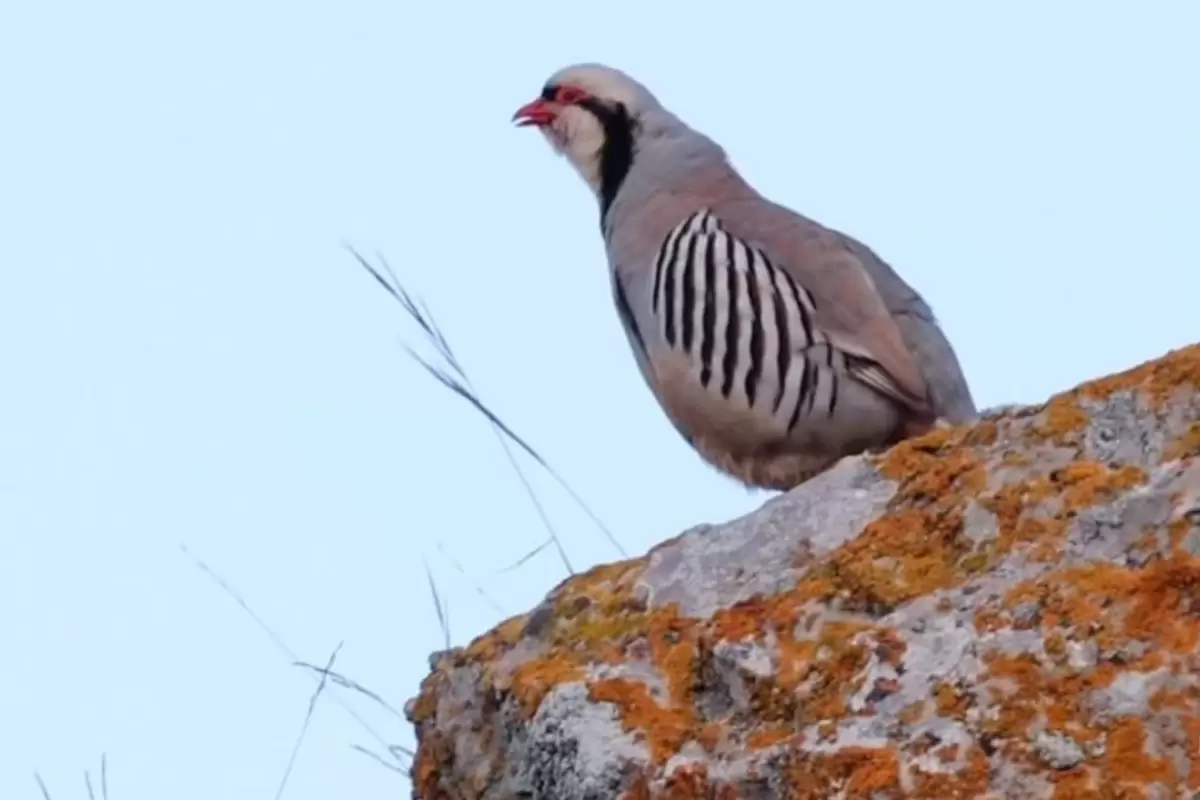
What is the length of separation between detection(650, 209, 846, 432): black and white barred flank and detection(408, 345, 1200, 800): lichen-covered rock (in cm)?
179

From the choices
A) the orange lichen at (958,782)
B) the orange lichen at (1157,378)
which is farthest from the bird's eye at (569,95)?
the orange lichen at (958,782)

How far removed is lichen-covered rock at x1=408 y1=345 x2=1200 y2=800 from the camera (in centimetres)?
179

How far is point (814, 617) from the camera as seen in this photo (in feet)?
6.81

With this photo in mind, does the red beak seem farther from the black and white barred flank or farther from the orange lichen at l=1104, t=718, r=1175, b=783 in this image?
the orange lichen at l=1104, t=718, r=1175, b=783

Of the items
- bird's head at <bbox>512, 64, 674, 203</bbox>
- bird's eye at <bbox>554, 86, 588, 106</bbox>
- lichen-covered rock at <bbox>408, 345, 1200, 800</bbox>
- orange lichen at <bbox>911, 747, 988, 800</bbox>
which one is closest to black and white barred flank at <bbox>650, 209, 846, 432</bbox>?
bird's head at <bbox>512, 64, 674, 203</bbox>

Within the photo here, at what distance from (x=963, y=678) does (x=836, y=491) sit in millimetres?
486

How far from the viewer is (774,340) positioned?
168 inches

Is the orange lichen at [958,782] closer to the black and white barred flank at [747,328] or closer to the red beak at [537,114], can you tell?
the black and white barred flank at [747,328]

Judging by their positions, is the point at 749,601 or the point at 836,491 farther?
the point at 836,491

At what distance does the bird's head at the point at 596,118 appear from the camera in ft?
17.2

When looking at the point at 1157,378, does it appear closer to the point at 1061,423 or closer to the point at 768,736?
the point at 1061,423

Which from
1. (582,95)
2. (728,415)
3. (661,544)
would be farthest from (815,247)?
(661,544)

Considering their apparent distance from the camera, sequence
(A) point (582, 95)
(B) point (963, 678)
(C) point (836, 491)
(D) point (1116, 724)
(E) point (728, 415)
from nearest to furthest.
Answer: (D) point (1116, 724) < (B) point (963, 678) < (C) point (836, 491) < (E) point (728, 415) < (A) point (582, 95)

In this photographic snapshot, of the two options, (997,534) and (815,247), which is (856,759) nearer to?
(997,534)
